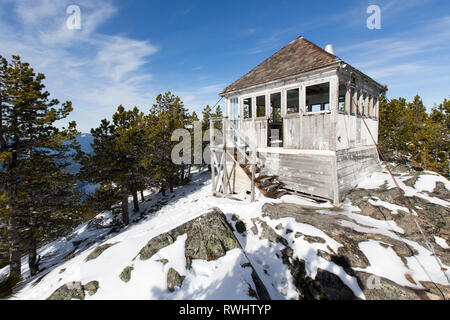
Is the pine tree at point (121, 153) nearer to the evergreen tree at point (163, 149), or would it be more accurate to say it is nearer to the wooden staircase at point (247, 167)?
the evergreen tree at point (163, 149)

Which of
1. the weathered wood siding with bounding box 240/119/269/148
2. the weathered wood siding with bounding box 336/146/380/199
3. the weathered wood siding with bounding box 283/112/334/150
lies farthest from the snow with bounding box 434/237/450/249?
the weathered wood siding with bounding box 240/119/269/148

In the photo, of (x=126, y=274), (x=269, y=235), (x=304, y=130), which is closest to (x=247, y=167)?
(x=304, y=130)

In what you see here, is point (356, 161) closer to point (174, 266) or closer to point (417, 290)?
point (417, 290)

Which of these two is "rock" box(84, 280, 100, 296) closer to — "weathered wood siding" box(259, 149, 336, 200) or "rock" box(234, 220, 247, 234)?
"rock" box(234, 220, 247, 234)

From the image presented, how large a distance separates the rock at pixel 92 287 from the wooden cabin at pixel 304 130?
6.03 metres

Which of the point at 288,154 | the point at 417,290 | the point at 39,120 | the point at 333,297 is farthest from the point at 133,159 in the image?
the point at 417,290

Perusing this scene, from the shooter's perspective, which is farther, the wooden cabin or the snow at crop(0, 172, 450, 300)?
the wooden cabin

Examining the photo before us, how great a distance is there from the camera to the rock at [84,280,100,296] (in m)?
4.85

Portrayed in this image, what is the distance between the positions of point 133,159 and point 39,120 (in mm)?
6157

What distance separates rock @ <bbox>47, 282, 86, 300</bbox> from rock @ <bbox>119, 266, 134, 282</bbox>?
894mm

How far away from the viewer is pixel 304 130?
30.6ft

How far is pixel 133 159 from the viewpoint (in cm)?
1589

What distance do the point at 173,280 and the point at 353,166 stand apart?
31.0 ft

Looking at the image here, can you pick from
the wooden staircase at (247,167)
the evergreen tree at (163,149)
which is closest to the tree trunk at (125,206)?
the evergreen tree at (163,149)
